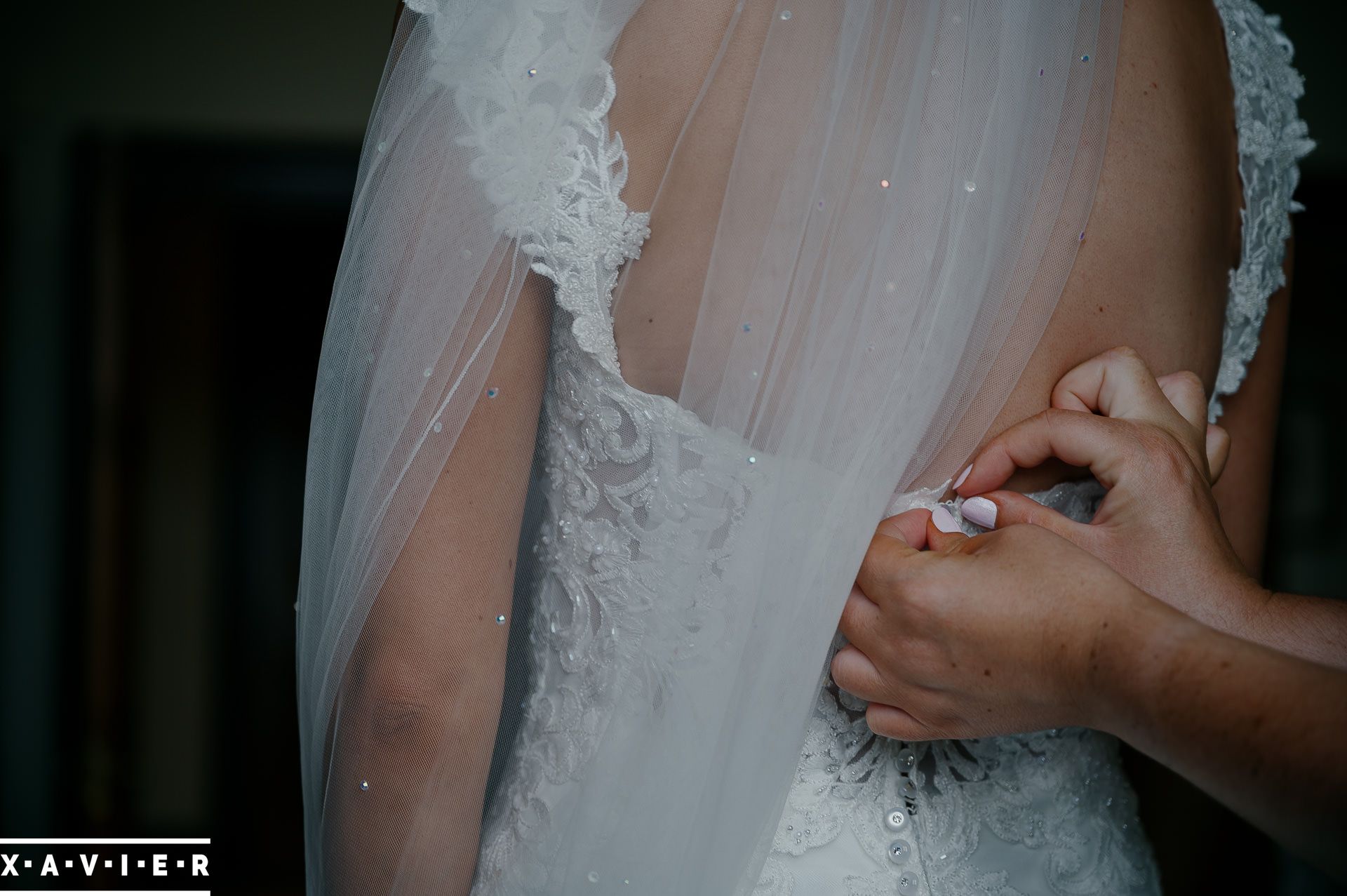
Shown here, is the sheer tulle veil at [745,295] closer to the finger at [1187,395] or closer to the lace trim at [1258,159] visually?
the finger at [1187,395]

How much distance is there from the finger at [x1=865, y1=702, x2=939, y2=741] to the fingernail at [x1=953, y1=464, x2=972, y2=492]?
17 centimetres

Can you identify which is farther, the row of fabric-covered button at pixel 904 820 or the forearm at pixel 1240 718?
the row of fabric-covered button at pixel 904 820

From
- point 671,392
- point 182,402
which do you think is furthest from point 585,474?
Answer: point 182,402

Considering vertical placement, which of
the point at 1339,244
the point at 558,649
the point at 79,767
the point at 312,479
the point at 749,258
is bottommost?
the point at 79,767

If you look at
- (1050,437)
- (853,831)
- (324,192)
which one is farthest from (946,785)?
(324,192)

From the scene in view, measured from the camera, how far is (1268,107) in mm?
880

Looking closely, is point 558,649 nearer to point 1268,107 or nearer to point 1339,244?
point 1268,107

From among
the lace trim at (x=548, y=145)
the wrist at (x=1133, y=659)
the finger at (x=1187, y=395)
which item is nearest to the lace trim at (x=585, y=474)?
the lace trim at (x=548, y=145)

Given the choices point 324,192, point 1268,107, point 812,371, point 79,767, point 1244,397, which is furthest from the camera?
point 324,192

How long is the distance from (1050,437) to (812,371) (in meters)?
0.18

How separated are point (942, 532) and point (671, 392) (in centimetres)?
21

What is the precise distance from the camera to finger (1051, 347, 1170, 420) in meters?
0.71

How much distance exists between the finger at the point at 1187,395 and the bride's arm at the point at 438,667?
489 millimetres

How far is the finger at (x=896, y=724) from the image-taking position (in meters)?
0.66
